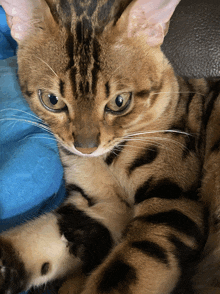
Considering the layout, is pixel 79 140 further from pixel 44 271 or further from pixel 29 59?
pixel 44 271

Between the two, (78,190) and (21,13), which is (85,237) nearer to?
(78,190)

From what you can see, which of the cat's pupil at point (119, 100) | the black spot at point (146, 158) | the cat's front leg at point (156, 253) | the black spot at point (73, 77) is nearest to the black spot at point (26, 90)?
the black spot at point (73, 77)

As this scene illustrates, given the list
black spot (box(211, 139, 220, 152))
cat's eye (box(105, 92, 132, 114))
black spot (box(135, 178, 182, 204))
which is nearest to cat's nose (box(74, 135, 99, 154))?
cat's eye (box(105, 92, 132, 114))

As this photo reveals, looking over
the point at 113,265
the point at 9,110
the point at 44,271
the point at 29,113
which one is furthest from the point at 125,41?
the point at 44,271

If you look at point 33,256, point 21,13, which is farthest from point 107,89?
point 33,256

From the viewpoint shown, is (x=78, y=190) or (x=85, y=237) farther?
(x=78, y=190)

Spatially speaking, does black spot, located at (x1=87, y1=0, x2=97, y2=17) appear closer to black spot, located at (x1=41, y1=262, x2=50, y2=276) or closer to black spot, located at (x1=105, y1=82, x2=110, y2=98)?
black spot, located at (x1=105, y1=82, x2=110, y2=98)

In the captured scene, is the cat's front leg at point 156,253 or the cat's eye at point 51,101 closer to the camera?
the cat's front leg at point 156,253

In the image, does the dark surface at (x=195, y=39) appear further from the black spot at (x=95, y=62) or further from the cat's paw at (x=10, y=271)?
the cat's paw at (x=10, y=271)
